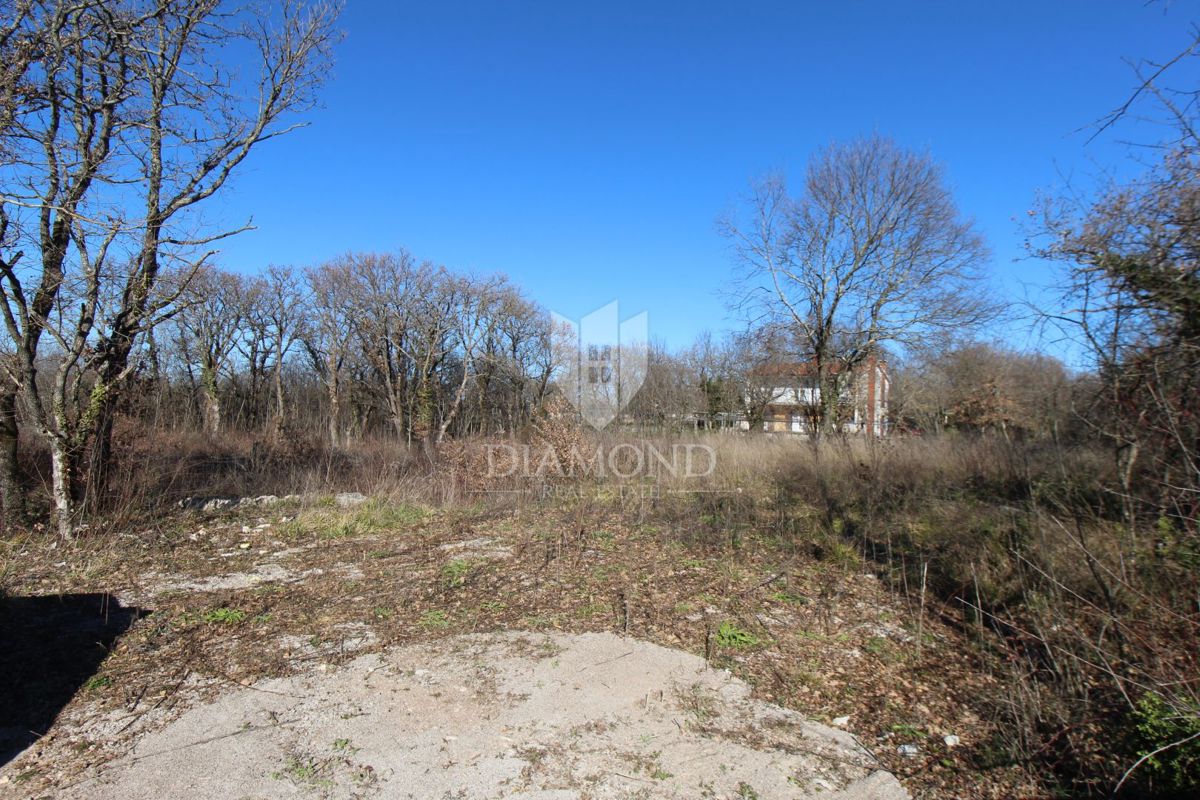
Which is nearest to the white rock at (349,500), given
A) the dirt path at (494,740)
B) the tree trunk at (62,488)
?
the tree trunk at (62,488)

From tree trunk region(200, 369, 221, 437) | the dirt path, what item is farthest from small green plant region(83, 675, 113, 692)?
tree trunk region(200, 369, 221, 437)

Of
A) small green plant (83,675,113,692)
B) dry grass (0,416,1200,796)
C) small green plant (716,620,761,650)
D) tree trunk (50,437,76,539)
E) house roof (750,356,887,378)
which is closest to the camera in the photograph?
dry grass (0,416,1200,796)

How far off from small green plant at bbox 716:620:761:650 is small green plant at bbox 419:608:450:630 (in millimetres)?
1996

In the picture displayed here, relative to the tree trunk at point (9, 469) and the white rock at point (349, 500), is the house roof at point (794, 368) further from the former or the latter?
the tree trunk at point (9, 469)

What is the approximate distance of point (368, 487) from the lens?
9.80m

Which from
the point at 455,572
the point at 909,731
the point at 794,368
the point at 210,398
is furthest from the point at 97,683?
the point at 210,398

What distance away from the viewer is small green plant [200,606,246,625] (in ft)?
14.2

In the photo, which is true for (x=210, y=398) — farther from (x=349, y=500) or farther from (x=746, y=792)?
(x=746, y=792)

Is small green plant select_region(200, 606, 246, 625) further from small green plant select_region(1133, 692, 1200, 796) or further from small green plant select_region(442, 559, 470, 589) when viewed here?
small green plant select_region(1133, 692, 1200, 796)

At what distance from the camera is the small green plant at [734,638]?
→ 4113 mm

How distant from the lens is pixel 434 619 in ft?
14.8

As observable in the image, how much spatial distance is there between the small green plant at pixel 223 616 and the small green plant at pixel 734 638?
3.51m

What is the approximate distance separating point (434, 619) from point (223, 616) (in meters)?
1.55

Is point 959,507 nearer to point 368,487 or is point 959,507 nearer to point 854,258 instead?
point 368,487
